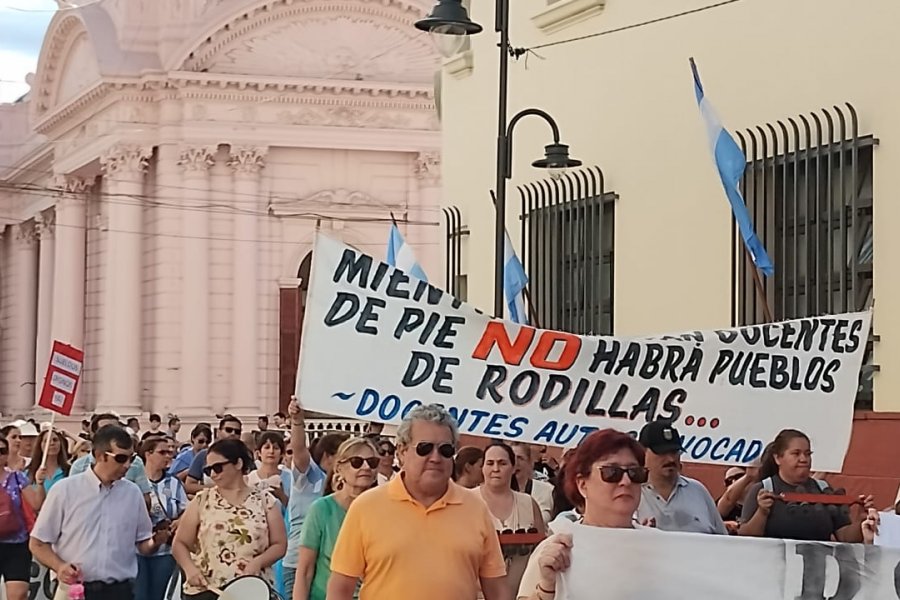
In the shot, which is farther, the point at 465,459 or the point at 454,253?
the point at 454,253

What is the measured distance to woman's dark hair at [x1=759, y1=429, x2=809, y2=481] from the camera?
7.95m

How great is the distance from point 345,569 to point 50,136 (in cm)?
3699

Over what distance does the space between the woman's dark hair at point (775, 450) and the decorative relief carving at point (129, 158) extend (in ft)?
93.4

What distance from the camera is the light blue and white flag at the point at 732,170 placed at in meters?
13.0

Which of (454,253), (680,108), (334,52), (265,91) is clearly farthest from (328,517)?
(334,52)

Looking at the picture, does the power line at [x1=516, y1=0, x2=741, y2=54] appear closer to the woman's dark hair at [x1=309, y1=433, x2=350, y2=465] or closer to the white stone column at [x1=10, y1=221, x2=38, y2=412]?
the woman's dark hair at [x1=309, y1=433, x2=350, y2=465]

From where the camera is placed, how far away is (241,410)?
114 feet

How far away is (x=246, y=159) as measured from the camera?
35.3 meters

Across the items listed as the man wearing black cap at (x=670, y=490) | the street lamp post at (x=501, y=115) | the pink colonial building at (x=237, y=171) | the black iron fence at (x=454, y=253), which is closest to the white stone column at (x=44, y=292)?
the pink colonial building at (x=237, y=171)

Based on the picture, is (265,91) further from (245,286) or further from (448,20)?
(448,20)

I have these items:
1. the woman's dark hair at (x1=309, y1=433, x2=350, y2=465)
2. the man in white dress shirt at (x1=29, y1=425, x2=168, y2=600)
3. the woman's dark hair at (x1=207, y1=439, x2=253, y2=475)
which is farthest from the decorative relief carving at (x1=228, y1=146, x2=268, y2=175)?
the woman's dark hair at (x1=207, y1=439, x2=253, y2=475)

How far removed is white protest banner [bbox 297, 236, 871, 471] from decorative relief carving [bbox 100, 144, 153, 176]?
1069 inches

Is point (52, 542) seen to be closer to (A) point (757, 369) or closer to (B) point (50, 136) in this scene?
(A) point (757, 369)

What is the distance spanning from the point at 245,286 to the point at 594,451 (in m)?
30.5
